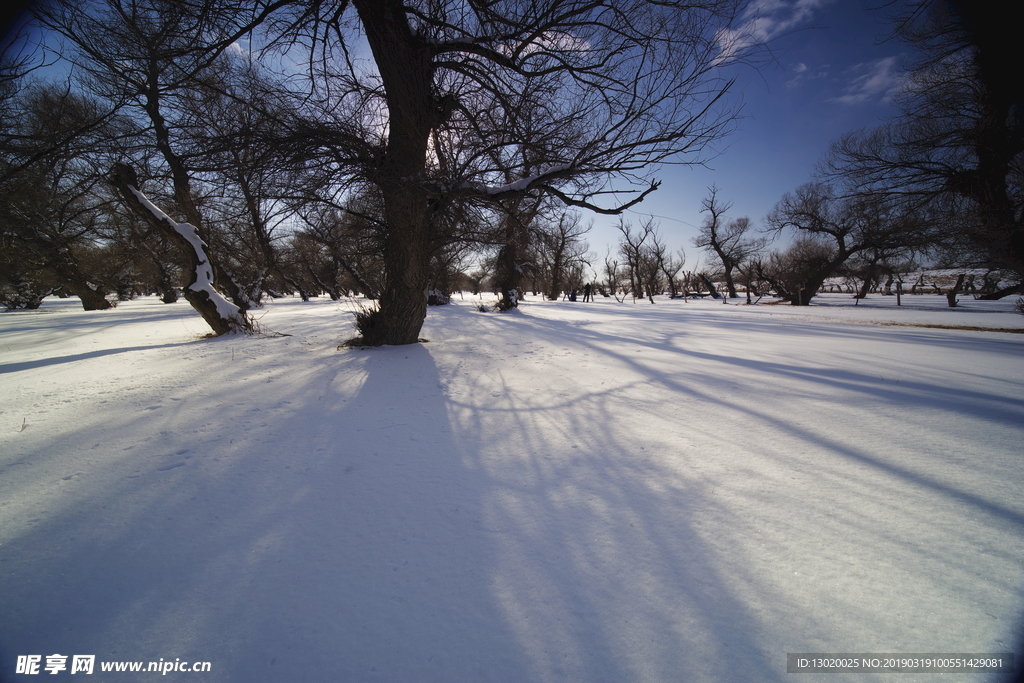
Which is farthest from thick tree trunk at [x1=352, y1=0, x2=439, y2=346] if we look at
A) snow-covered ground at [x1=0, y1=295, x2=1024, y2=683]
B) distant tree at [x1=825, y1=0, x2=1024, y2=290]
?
distant tree at [x1=825, y1=0, x2=1024, y2=290]

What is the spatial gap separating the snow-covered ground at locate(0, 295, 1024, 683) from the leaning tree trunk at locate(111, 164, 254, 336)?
12.9 feet

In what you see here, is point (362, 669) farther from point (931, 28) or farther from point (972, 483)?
point (931, 28)

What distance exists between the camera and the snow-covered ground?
3.26 ft

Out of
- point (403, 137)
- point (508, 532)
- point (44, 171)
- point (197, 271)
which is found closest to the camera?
point (508, 532)

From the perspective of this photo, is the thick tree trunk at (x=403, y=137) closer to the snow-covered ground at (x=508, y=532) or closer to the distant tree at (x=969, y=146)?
the snow-covered ground at (x=508, y=532)

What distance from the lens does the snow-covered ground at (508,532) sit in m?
1.00

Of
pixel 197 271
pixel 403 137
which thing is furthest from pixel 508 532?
pixel 197 271

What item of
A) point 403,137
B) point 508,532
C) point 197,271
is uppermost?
point 403,137

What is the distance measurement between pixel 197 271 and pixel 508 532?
317 inches

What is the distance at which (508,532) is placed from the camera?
1425 millimetres

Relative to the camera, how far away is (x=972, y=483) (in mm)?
1688

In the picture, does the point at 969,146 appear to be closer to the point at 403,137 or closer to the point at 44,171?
the point at 403,137

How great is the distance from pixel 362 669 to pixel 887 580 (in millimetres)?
1733

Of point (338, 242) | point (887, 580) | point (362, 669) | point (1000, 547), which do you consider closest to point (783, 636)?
point (887, 580)
